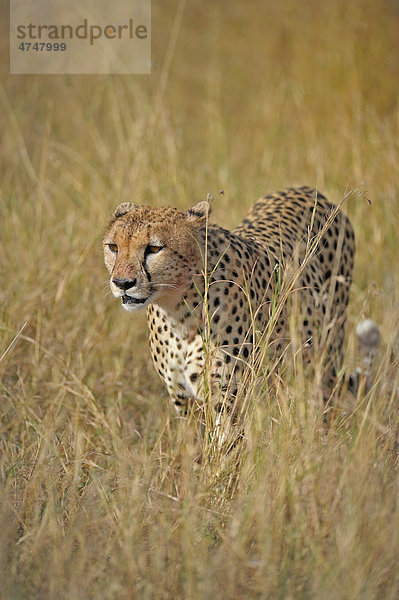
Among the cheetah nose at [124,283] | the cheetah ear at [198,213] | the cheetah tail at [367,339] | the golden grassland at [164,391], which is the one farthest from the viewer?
the cheetah tail at [367,339]

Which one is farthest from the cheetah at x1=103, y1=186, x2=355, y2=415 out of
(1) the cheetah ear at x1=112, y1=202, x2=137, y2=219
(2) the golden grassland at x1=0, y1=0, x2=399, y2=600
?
(2) the golden grassland at x1=0, y1=0, x2=399, y2=600

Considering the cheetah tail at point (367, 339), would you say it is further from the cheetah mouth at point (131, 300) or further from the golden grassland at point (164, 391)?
the cheetah mouth at point (131, 300)

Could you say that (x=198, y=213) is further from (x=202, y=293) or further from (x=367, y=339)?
(x=367, y=339)

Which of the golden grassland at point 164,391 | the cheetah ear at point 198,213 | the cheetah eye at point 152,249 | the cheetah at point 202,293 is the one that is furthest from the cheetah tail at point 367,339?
the cheetah eye at point 152,249

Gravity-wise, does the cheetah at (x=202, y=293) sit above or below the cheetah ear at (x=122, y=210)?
below

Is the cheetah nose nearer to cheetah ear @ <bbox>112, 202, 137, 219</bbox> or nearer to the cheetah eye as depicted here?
the cheetah eye

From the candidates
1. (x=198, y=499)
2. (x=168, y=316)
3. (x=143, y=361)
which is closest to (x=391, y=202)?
(x=143, y=361)

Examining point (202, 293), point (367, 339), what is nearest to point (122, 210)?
point (202, 293)

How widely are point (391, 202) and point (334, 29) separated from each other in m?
1.55

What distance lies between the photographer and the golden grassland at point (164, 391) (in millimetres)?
1962

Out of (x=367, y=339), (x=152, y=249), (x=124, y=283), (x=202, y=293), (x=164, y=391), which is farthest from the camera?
(x=164, y=391)

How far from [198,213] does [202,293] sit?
0.27 m

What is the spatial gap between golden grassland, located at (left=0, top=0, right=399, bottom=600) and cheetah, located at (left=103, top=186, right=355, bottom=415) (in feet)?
0.50

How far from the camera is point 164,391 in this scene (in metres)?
3.52
